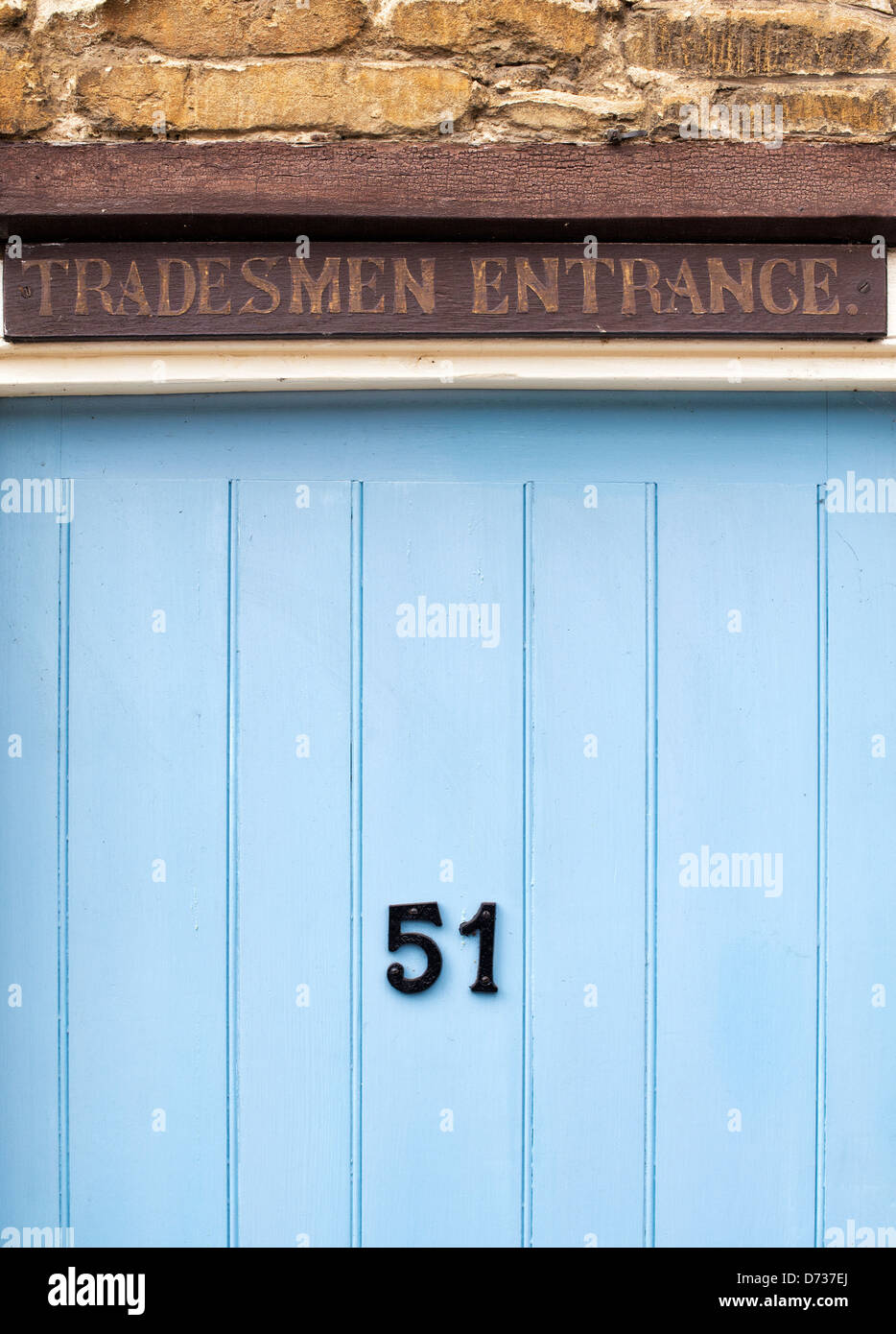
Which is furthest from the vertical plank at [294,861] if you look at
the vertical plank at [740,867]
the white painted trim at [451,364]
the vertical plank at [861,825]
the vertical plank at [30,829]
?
the vertical plank at [861,825]

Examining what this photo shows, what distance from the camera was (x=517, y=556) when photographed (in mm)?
1695

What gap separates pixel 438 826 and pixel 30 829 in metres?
0.71

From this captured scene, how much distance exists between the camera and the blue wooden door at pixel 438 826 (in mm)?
1675

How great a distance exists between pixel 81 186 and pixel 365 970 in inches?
54.1

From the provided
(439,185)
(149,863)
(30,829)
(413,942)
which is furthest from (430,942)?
(439,185)

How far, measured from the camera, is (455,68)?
158 centimetres

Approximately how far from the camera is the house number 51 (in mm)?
1661

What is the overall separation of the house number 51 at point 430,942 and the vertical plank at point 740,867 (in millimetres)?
297

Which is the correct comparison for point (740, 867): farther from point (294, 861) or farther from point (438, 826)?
point (294, 861)

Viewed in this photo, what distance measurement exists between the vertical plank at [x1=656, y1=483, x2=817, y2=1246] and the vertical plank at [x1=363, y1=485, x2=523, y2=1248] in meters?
0.27

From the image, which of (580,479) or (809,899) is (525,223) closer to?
(580,479)

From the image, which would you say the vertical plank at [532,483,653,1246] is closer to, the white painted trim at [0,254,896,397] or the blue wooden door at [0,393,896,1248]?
the blue wooden door at [0,393,896,1248]

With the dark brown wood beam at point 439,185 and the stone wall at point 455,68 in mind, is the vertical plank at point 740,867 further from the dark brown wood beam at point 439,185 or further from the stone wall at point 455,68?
the stone wall at point 455,68
